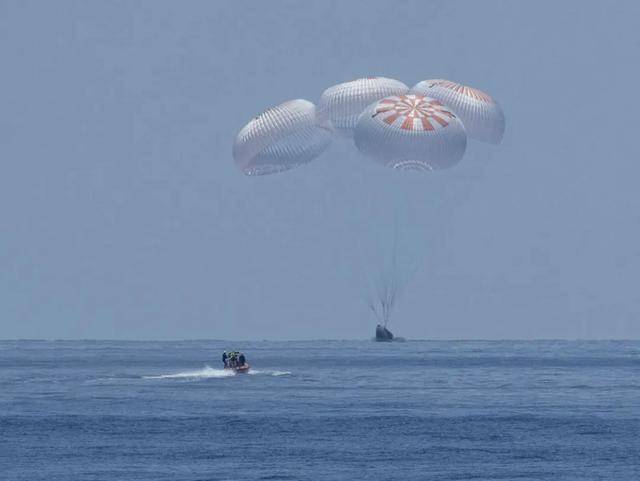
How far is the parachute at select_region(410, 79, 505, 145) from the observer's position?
3022 inches

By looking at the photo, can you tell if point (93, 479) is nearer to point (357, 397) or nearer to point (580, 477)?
point (580, 477)

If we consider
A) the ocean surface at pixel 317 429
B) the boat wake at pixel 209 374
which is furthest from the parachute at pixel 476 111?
the boat wake at pixel 209 374

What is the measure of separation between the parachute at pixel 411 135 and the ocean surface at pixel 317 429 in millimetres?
10415

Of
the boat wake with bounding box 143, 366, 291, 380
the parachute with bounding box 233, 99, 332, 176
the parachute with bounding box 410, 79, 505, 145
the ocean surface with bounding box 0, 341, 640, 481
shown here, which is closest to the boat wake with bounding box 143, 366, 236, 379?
the boat wake with bounding box 143, 366, 291, 380

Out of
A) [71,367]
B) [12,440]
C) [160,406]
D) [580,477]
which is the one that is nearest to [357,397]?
[160,406]

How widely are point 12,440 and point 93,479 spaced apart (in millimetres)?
9793

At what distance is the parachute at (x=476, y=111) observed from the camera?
7675 centimetres

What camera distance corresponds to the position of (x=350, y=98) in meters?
77.9

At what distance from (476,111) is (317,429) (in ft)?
73.3

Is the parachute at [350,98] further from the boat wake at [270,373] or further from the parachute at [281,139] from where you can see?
the boat wake at [270,373]

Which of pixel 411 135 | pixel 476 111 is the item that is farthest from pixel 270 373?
pixel 411 135

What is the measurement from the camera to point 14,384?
87312 millimetres

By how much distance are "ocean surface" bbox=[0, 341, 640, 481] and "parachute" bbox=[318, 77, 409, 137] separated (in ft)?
41.1

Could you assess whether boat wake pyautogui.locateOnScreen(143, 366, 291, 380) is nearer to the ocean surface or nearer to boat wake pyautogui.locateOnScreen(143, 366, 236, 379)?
boat wake pyautogui.locateOnScreen(143, 366, 236, 379)
